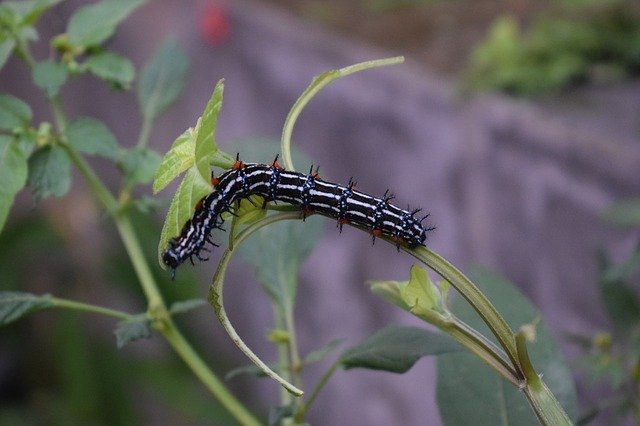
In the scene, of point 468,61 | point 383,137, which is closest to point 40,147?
point 383,137

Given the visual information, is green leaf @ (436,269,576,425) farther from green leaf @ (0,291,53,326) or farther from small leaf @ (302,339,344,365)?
green leaf @ (0,291,53,326)

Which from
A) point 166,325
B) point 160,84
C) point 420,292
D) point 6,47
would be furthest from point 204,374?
point 160,84

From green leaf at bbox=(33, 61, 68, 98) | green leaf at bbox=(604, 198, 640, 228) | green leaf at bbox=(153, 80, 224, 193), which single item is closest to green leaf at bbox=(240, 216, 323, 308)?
green leaf at bbox=(33, 61, 68, 98)

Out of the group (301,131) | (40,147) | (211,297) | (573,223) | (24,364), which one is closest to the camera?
(211,297)

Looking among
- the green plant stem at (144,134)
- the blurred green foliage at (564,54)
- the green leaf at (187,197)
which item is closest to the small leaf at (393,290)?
the green leaf at (187,197)

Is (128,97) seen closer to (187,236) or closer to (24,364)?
(24,364)

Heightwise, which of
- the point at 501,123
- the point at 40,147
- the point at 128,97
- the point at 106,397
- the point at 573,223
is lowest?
the point at 106,397
